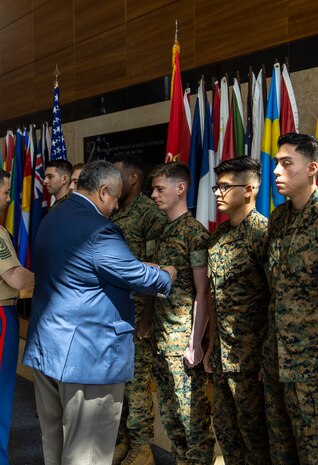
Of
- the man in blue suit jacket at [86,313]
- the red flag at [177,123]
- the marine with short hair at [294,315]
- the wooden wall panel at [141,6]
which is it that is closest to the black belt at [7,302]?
the man in blue suit jacket at [86,313]

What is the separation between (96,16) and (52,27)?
0.77 meters

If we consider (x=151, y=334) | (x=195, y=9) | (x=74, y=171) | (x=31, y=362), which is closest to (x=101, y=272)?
(x=31, y=362)

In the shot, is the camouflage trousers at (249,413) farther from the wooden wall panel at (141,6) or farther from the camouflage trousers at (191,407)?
the wooden wall panel at (141,6)

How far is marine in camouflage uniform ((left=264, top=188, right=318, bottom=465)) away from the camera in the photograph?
6.90 feet

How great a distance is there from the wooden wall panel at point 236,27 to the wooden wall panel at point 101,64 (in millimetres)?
972

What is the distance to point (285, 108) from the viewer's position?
3.42 m

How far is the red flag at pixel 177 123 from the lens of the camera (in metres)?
4.00

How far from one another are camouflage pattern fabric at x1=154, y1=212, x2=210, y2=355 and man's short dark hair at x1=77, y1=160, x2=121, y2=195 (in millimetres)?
485

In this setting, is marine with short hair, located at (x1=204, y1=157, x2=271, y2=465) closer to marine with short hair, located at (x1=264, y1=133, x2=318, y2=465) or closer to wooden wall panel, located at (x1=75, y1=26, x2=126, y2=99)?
marine with short hair, located at (x1=264, y1=133, x2=318, y2=465)

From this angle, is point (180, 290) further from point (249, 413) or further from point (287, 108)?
point (287, 108)

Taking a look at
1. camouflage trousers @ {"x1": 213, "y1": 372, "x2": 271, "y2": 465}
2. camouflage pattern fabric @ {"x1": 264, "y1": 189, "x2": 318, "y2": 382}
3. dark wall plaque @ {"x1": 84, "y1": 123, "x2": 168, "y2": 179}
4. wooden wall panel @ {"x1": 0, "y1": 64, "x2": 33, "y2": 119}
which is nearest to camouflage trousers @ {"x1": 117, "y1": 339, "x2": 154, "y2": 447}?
camouflage trousers @ {"x1": 213, "y1": 372, "x2": 271, "y2": 465}

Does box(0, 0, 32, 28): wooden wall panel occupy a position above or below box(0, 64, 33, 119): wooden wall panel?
above

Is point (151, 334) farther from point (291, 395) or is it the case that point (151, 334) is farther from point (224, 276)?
point (291, 395)

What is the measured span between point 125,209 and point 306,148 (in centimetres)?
135
